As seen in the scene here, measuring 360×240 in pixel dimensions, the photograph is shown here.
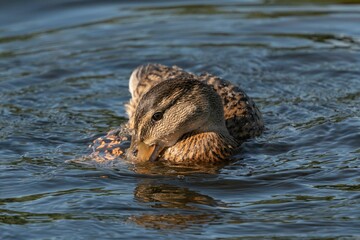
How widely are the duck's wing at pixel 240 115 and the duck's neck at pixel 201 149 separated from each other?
456mm

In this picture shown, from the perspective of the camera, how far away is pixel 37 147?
35.4ft

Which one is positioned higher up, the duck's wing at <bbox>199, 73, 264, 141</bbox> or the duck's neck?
the duck's wing at <bbox>199, 73, 264, 141</bbox>

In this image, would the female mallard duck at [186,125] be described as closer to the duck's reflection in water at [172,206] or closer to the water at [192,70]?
the water at [192,70]

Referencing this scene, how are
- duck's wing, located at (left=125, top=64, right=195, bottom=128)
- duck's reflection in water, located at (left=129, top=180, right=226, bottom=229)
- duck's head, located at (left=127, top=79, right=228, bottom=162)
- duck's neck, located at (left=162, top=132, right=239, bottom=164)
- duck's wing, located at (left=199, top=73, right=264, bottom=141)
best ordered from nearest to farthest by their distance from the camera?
duck's reflection in water, located at (left=129, top=180, right=226, bottom=229) < duck's head, located at (left=127, top=79, right=228, bottom=162) < duck's neck, located at (left=162, top=132, right=239, bottom=164) < duck's wing, located at (left=199, top=73, right=264, bottom=141) < duck's wing, located at (left=125, top=64, right=195, bottom=128)

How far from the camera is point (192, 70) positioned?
46.1 ft

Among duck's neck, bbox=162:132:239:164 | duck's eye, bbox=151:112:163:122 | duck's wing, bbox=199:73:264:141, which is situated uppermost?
duck's eye, bbox=151:112:163:122

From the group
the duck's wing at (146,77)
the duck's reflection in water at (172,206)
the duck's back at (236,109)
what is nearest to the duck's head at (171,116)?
the duck's back at (236,109)

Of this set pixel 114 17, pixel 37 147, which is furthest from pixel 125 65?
pixel 37 147

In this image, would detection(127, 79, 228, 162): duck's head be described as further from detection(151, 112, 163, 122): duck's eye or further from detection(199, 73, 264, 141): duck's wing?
detection(199, 73, 264, 141): duck's wing

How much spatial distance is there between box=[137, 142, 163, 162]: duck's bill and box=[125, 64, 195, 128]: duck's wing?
1.77 metres

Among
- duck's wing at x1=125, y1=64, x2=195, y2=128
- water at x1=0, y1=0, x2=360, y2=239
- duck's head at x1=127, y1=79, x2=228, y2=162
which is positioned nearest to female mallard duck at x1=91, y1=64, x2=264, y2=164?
duck's head at x1=127, y1=79, x2=228, y2=162

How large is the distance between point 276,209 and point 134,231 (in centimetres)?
133

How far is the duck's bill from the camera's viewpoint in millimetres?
10164

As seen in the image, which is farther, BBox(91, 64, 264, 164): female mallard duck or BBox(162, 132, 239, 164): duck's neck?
BBox(162, 132, 239, 164): duck's neck
